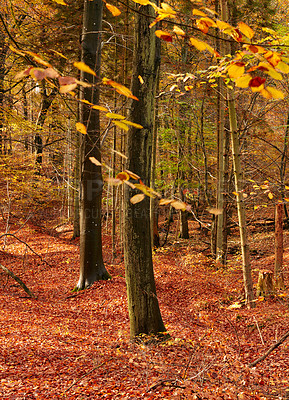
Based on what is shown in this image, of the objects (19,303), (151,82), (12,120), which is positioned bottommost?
(19,303)

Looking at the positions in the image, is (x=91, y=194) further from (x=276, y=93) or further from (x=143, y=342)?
(x=276, y=93)

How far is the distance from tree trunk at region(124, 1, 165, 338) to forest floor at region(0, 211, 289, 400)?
418 millimetres

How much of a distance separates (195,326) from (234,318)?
84cm

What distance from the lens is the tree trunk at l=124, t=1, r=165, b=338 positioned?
3.75 metres

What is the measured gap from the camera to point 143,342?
3.93 meters

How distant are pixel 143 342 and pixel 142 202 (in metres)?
1.90

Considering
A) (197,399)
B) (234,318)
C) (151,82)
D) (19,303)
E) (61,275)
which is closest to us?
(197,399)

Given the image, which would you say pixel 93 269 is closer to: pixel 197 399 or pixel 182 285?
pixel 182 285

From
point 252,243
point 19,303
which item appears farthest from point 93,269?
point 252,243

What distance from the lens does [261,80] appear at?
1.28 m

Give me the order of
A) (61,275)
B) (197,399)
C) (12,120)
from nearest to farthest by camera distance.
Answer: (197,399)
(61,275)
(12,120)

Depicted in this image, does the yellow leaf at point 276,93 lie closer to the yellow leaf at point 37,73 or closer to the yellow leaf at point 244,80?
the yellow leaf at point 244,80

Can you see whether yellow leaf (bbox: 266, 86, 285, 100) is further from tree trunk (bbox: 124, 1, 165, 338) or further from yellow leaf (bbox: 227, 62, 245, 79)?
tree trunk (bbox: 124, 1, 165, 338)

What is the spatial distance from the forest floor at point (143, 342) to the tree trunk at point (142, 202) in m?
0.42
